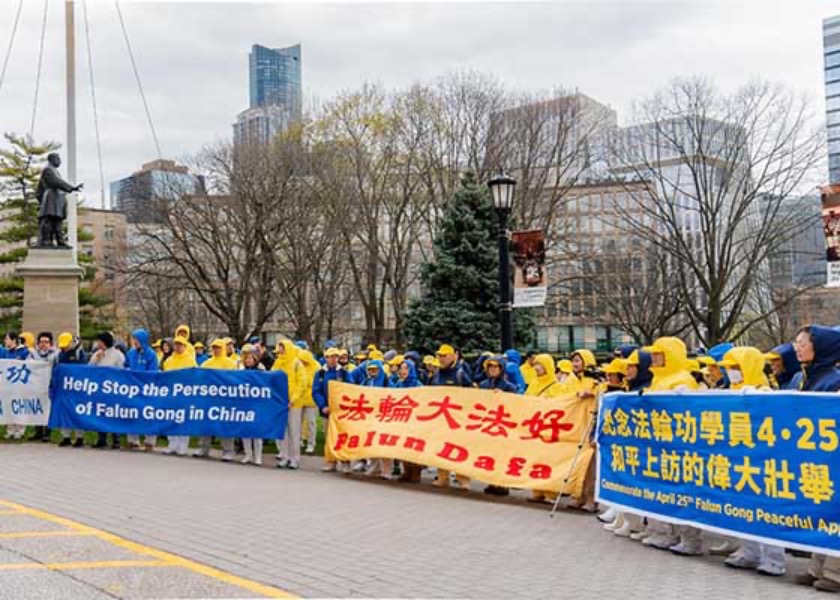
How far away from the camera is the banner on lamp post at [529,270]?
15.3m

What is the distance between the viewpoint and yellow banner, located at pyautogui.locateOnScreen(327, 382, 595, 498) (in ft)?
36.7

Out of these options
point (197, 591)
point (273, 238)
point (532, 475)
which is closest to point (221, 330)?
point (273, 238)

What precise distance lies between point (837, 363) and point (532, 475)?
4307 millimetres

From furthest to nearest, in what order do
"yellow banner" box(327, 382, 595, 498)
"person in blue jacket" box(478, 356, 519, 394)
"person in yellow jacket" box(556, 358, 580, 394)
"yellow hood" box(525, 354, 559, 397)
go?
"yellow hood" box(525, 354, 559, 397), "person in yellow jacket" box(556, 358, 580, 394), "person in blue jacket" box(478, 356, 519, 394), "yellow banner" box(327, 382, 595, 498)

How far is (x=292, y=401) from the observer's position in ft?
49.0

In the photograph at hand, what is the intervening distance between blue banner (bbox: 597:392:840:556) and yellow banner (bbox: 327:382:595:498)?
119 cm

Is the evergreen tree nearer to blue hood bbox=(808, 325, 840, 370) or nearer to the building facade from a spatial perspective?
the building facade

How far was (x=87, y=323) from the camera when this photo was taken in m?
52.3

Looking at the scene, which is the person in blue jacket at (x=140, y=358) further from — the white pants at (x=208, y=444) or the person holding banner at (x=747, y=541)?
the person holding banner at (x=747, y=541)

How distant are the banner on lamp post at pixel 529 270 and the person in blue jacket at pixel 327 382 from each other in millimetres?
3138

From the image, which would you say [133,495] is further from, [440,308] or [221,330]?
[221,330]

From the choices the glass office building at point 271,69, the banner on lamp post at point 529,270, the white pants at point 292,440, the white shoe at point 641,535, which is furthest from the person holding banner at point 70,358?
the glass office building at point 271,69

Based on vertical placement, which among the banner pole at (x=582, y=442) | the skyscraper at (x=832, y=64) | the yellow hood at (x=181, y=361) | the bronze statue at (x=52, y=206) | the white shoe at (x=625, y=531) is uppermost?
the skyscraper at (x=832, y=64)

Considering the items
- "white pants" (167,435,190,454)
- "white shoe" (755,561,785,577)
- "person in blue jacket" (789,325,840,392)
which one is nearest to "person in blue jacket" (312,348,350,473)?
"white pants" (167,435,190,454)
